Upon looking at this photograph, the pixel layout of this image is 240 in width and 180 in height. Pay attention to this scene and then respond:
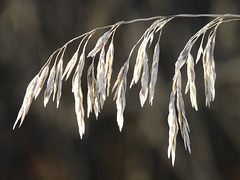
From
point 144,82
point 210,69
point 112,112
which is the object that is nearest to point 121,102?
point 144,82

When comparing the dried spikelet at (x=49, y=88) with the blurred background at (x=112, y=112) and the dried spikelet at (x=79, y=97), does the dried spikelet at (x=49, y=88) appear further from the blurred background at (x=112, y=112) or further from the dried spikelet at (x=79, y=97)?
the blurred background at (x=112, y=112)

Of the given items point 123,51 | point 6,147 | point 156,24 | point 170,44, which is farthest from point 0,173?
point 156,24

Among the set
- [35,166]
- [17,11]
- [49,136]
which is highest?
[17,11]

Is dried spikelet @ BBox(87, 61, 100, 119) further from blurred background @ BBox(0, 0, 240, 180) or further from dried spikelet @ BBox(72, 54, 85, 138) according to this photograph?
blurred background @ BBox(0, 0, 240, 180)

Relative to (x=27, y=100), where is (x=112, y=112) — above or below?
below

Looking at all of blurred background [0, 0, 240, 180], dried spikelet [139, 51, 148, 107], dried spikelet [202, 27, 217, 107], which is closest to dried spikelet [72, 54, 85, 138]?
dried spikelet [139, 51, 148, 107]

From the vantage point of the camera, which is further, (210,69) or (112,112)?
(112,112)

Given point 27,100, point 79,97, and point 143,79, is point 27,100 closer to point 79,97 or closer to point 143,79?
point 79,97

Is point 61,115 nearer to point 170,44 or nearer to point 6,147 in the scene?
point 6,147
